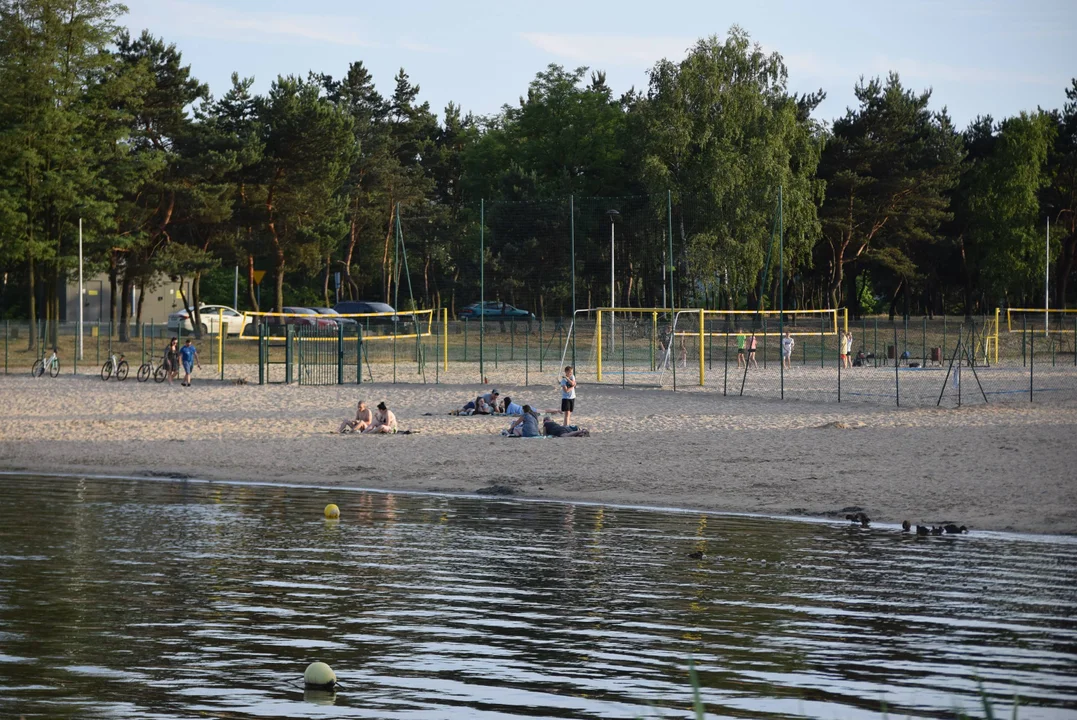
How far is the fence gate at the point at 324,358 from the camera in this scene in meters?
41.8

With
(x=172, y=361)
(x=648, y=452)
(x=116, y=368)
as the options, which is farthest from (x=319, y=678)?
(x=116, y=368)

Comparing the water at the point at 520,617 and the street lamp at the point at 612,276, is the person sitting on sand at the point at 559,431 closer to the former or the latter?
the water at the point at 520,617

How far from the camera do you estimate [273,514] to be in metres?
18.0

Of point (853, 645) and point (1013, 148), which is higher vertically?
point (1013, 148)

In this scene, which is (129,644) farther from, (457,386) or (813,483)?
(457,386)

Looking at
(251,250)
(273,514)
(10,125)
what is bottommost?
(273,514)

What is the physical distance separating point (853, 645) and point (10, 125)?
177 feet

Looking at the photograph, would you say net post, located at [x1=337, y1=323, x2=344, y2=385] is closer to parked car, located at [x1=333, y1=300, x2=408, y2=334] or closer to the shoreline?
parked car, located at [x1=333, y1=300, x2=408, y2=334]

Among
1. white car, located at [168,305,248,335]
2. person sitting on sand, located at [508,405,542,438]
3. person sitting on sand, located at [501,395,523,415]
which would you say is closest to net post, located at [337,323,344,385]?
person sitting on sand, located at [501,395,523,415]

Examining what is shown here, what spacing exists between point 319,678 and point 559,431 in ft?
57.5

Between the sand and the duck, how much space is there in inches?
9.8

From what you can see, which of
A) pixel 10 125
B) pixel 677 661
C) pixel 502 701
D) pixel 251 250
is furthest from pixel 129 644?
pixel 251 250

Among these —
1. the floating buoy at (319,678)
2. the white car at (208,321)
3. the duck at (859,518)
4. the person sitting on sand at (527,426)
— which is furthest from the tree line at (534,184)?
the floating buoy at (319,678)

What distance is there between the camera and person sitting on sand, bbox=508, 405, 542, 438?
26.4 m
